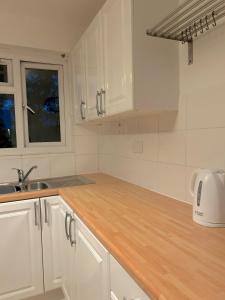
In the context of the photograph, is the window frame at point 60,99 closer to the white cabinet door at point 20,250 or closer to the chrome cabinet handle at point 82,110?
the chrome cabinet handle at point 82,110

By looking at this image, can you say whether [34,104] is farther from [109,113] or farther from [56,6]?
[109,113]

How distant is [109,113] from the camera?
1.54 m

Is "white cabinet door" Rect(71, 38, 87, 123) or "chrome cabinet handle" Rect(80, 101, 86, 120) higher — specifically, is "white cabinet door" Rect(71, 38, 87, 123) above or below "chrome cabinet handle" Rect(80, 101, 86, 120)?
above

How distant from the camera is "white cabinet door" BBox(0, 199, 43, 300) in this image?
1688 mm

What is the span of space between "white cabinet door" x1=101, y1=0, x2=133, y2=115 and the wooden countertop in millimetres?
561

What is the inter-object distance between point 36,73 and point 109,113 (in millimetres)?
1233

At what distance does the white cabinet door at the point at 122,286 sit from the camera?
717 mm

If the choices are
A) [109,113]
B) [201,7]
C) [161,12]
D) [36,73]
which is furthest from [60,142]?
[201,7]

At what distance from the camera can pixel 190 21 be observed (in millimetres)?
1118

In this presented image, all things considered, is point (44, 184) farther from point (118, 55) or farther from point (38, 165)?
point (118, 55)

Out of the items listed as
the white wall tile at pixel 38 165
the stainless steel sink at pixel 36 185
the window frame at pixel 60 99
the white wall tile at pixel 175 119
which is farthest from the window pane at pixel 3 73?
the white wall tile at pixel 175 119

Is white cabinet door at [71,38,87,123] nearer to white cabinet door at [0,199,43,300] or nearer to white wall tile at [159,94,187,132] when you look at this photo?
white wall tile at [159,94,187,132]

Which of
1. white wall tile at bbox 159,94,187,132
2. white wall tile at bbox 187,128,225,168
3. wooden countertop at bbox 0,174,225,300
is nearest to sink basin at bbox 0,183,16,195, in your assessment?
wooden countertop at bbox 0,174,225,300

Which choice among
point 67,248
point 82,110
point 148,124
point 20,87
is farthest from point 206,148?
point 20,87
